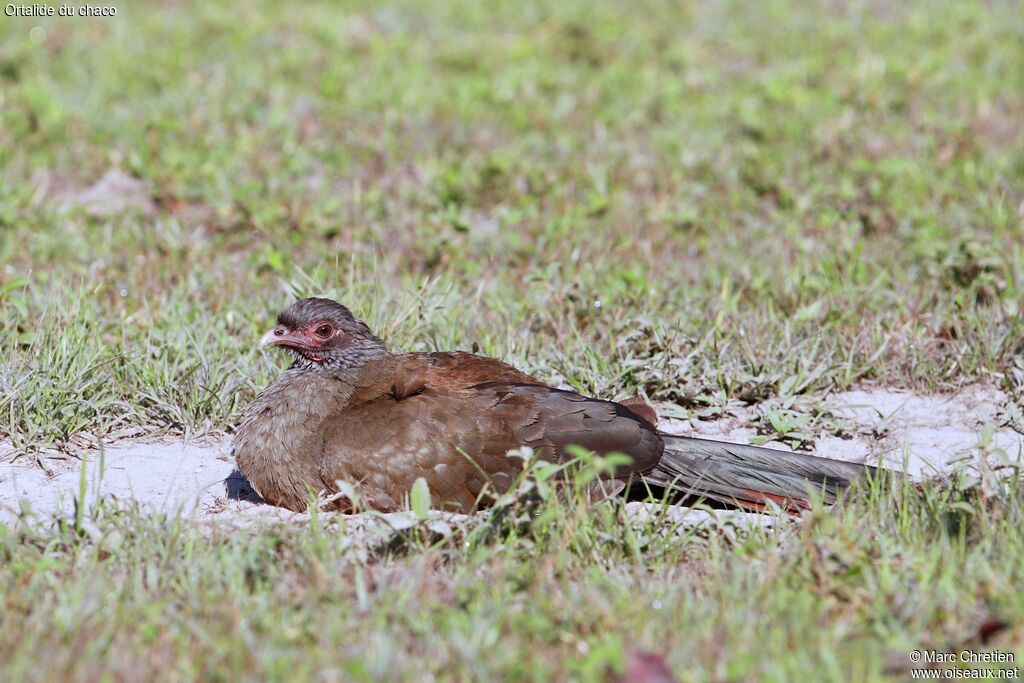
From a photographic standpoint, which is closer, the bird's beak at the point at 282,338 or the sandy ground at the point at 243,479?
the sandy ground at the point at 243,479

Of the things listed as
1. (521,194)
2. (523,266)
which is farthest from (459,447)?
(521,194)

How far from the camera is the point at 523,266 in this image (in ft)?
22.3

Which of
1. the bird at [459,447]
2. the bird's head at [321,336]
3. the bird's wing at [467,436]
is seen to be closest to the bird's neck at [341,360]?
the bird's head at [321,336]

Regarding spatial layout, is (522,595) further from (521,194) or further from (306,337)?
(521,194)

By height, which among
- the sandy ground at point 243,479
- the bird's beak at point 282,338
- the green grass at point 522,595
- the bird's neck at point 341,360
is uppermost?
the bird's beak at point 282,338

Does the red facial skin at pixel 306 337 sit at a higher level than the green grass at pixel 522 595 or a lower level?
higher

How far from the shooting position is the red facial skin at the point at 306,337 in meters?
5.04

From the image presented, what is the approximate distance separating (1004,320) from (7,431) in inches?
178

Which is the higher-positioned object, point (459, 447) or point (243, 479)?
point (459, 447)

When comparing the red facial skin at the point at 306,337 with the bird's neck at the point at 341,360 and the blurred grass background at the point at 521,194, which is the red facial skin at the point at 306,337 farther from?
the blurred grass background at the point at 521,194

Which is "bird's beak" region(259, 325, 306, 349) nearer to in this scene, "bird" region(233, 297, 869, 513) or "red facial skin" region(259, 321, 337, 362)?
"red facial skin" region(259, 321, 337, 362)

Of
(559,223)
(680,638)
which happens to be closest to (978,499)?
(680,638)

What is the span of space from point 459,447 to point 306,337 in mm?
925

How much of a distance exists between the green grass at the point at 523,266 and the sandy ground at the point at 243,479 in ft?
0.36
